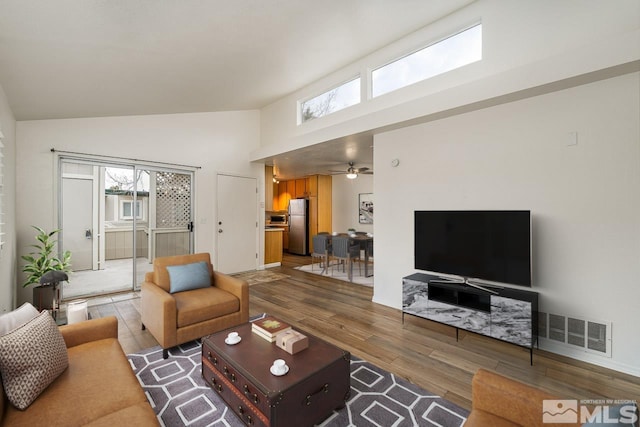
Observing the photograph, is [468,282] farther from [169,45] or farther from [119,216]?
[119,216]

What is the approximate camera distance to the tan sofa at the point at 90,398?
121 centimetres

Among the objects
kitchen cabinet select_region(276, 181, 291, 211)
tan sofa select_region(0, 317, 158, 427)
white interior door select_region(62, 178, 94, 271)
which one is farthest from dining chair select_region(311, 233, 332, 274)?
tan sofa select_region(0, 317, 158, 427)

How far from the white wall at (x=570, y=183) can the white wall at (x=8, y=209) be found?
4622 mm

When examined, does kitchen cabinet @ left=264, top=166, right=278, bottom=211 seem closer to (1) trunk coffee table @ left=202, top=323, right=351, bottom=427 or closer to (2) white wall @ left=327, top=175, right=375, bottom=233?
(2) white wall @ left=327, top=175, right=375, bottom=233

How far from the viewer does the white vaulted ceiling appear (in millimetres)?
2047

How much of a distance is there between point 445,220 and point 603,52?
1852 mm

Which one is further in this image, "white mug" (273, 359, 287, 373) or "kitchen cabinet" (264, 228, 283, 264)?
"kitchen cabinet" (264, 228, 283, 264)

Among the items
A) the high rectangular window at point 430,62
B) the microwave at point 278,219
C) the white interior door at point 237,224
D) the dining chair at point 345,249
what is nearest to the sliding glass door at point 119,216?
the white interior door at point 237,224

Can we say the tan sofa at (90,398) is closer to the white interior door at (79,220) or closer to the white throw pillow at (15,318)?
the white throw pillow at (15,318)

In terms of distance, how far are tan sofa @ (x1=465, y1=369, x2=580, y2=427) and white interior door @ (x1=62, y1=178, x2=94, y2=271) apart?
550cm

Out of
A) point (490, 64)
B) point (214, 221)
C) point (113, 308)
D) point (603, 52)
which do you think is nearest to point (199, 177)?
point (214, 221)

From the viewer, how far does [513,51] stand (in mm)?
2756

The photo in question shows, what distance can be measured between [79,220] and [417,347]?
548 centimetres

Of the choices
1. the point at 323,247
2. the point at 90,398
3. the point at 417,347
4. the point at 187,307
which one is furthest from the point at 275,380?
the point at 323,247
